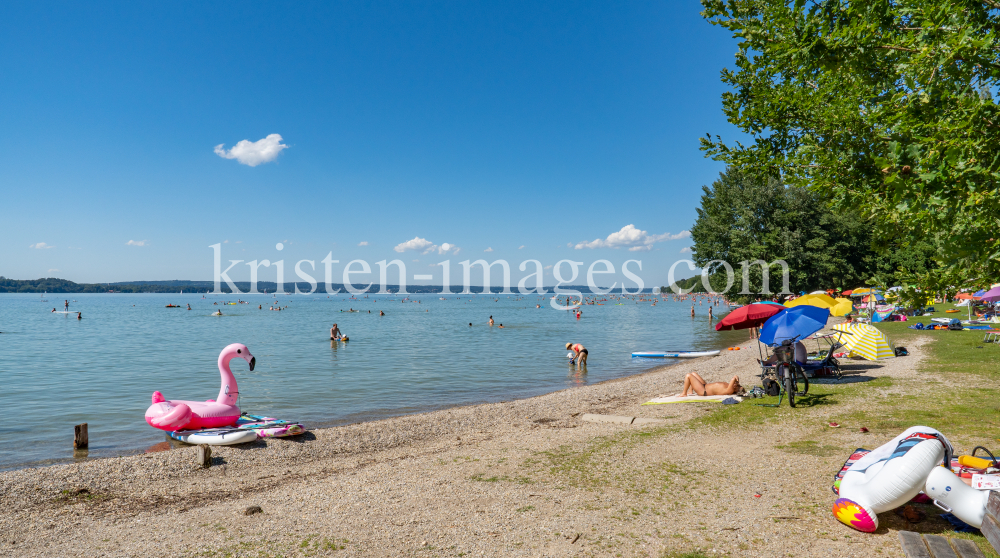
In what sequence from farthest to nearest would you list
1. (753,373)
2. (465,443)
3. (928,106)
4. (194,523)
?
(753,373) < (465,443) < (194,523) < (928,106)

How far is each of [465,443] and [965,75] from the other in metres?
9.86

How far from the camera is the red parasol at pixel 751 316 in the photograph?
13945 millimetres

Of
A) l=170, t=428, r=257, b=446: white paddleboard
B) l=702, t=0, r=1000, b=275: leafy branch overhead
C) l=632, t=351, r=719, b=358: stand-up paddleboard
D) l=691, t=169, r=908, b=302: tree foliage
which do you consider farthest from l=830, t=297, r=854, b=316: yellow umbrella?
l=691, t=169, r=908, b=302: tree foliage

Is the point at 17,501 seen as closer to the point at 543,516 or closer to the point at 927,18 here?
the point at 543,516

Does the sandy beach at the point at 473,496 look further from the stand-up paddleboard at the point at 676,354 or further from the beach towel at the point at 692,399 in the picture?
the stand-up paddleboard at the point at 676,354

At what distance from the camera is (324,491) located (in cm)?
812

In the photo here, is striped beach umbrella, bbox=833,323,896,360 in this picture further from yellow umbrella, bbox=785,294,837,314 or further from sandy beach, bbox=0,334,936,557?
sandy beach, bbox=0,334,936,557

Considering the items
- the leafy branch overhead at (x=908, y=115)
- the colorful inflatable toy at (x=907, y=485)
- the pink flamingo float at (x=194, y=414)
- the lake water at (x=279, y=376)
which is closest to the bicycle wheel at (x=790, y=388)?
the leafy branch overhead at (x=908, y=115)

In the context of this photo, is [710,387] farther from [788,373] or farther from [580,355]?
[580,355]

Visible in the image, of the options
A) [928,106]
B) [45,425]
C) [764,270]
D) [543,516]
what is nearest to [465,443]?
[543,516]

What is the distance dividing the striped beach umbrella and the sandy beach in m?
Answer: 6.10

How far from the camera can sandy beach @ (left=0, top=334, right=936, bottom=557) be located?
5789mm

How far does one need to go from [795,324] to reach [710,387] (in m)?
2.85

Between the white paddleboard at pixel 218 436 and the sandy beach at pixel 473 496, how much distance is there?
30 centimetres
